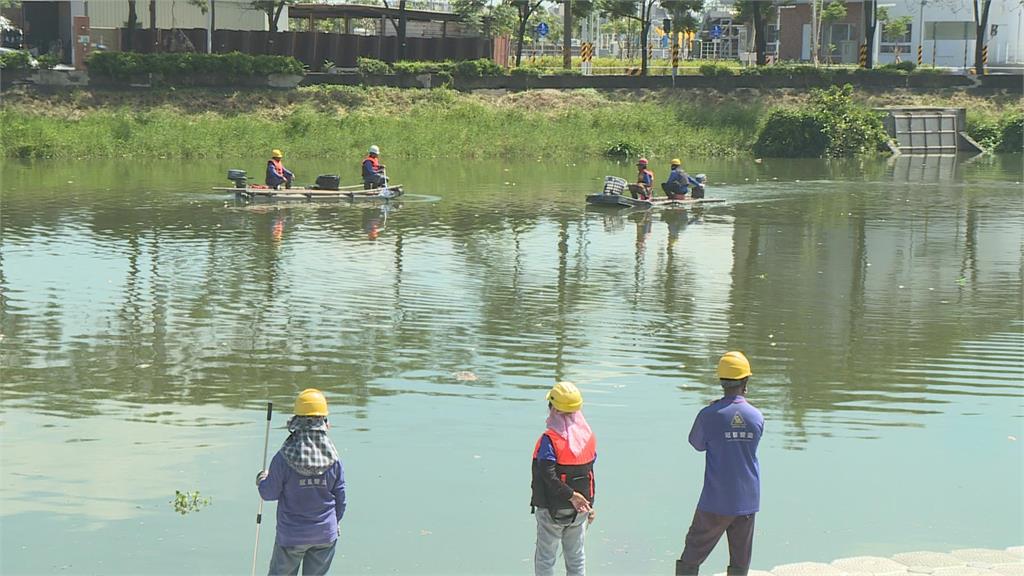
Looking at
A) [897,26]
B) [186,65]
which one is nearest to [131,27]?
[186,65]

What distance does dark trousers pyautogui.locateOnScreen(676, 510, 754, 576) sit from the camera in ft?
28.1

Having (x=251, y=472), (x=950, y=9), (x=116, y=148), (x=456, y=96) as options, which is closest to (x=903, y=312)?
(x=251, y=472)

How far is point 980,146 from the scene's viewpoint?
53156mm

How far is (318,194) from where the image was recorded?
31672mm

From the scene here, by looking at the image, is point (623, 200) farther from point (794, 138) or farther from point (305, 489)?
point (305, 489)

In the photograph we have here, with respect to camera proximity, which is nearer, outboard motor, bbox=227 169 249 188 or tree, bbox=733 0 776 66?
outboard motor, bbox=227 169 249 188

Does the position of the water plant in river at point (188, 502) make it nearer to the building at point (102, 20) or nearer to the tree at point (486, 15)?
the building at point (102, 20)

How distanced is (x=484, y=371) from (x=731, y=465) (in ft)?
23.0

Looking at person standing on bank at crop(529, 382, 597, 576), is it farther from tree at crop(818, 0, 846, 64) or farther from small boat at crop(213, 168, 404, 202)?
tree at crop(818, 0, 846, 64)

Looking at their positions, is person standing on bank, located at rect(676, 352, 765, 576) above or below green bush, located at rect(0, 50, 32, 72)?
below

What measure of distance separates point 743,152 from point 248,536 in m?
43.4

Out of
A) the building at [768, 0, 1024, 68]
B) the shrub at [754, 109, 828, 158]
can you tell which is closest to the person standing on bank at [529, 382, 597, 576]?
the shrub at [754, 109, 828, 158]

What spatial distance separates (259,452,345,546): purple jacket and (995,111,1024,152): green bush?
50.0 m

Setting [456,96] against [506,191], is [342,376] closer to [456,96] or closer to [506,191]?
[506,191]
